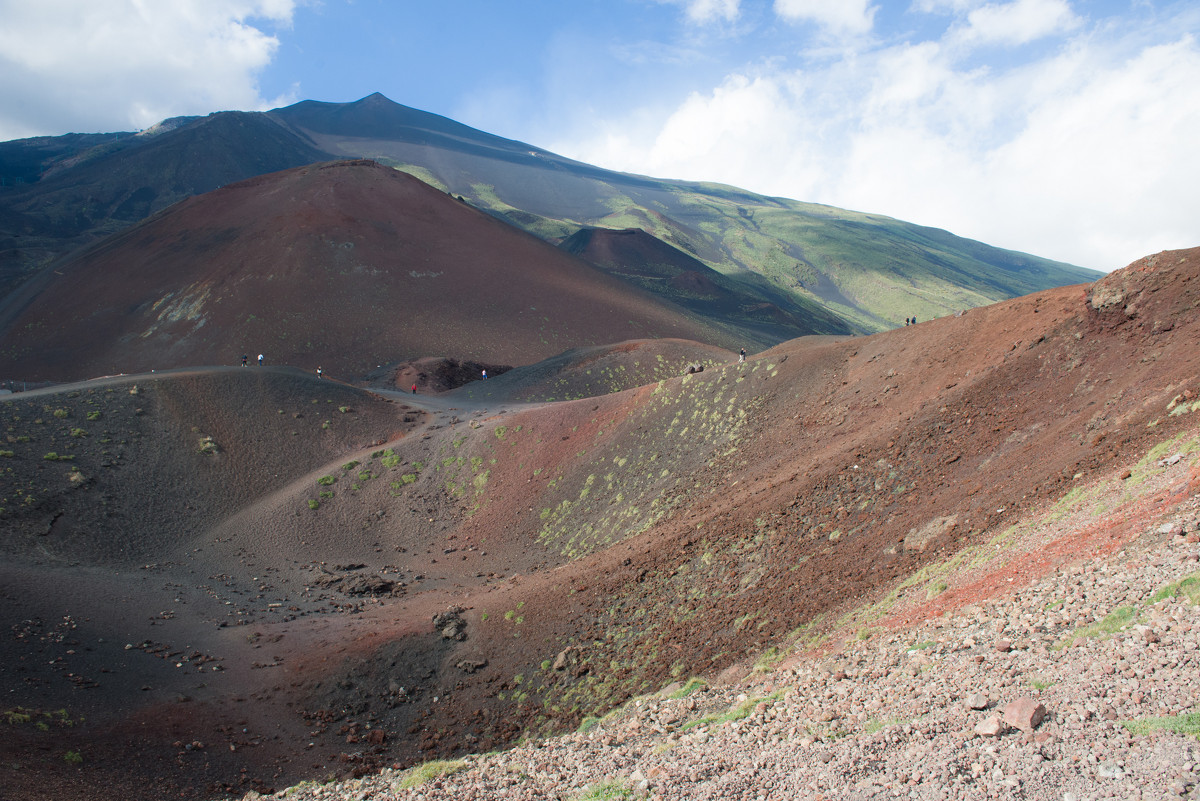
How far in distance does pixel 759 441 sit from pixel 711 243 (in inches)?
6020

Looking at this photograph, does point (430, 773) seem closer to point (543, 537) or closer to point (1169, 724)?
point (1169, 724)

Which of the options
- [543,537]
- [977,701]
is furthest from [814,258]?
[977,701]

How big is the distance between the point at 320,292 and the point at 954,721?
2467 inches

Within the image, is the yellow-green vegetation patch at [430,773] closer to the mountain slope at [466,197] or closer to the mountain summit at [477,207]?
the mountain summit at [477,207]

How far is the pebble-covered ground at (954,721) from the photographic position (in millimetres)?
6312

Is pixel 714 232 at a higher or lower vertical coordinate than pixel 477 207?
higher

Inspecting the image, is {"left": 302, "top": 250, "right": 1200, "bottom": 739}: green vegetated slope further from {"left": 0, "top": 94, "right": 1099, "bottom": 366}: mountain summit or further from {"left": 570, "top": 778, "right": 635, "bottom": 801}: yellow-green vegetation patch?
{"left": 0, "top": 94, "right": 1099, "bottom": 366}: mountain summit

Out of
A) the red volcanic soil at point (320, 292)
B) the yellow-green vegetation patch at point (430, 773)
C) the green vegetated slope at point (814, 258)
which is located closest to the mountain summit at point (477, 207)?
the green vegetated slope at point (814, 258)

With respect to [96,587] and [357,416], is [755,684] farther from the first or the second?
[357,416]

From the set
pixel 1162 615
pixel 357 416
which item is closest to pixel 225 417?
pixel 357 416

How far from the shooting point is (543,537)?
23938 mm

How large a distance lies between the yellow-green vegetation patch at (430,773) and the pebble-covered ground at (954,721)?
5 centimetres

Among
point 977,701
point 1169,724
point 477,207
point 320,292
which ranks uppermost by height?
point 477,207

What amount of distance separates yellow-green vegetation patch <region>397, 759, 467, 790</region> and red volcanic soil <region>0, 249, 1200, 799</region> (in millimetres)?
2040
